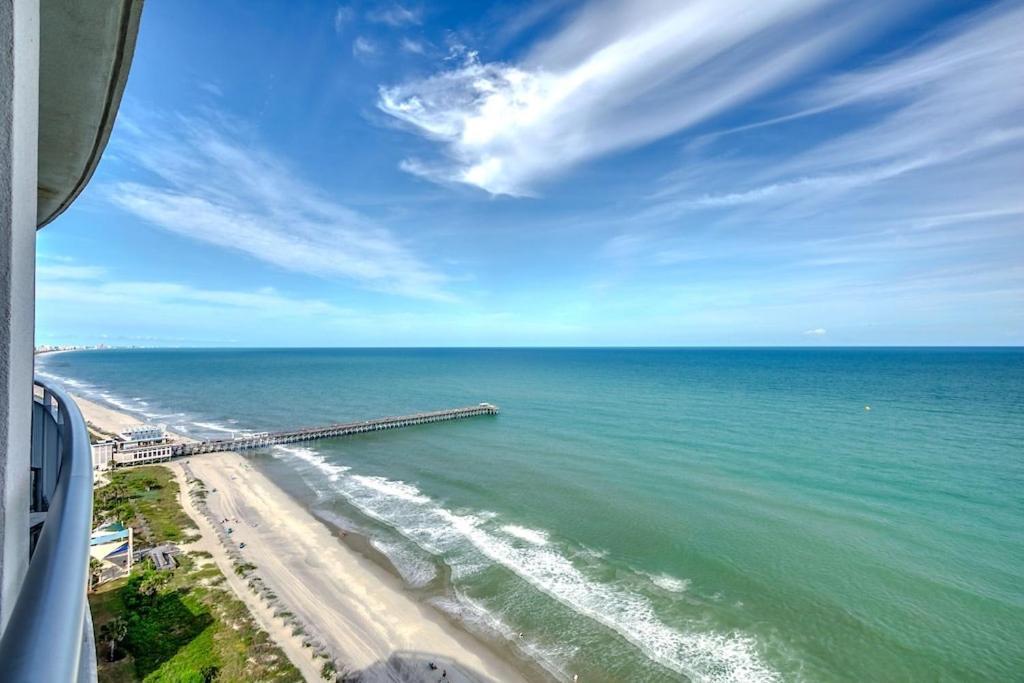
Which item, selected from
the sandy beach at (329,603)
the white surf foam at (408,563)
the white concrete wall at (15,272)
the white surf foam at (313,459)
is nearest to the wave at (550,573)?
the white surf foam at (408,563)

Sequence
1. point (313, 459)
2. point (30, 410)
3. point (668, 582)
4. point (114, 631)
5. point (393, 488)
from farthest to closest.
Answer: point (313, 459)
point (393, 488)
point (668, 582)
point (114, 631)
point (30, 410)

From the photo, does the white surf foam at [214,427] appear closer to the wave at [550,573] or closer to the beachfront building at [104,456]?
the beachfront building at [104,456]

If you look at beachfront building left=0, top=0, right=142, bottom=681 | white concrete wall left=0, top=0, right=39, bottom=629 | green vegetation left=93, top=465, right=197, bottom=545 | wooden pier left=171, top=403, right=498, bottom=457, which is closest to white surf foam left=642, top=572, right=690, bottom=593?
beachfront building left=0, top=0, right=142, bottom=681

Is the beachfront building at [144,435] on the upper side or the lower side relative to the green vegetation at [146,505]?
upper

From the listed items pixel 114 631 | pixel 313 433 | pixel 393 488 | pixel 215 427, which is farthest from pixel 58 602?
pixel 215 427

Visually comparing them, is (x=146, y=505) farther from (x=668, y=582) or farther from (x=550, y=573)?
(x=668, y=582)
